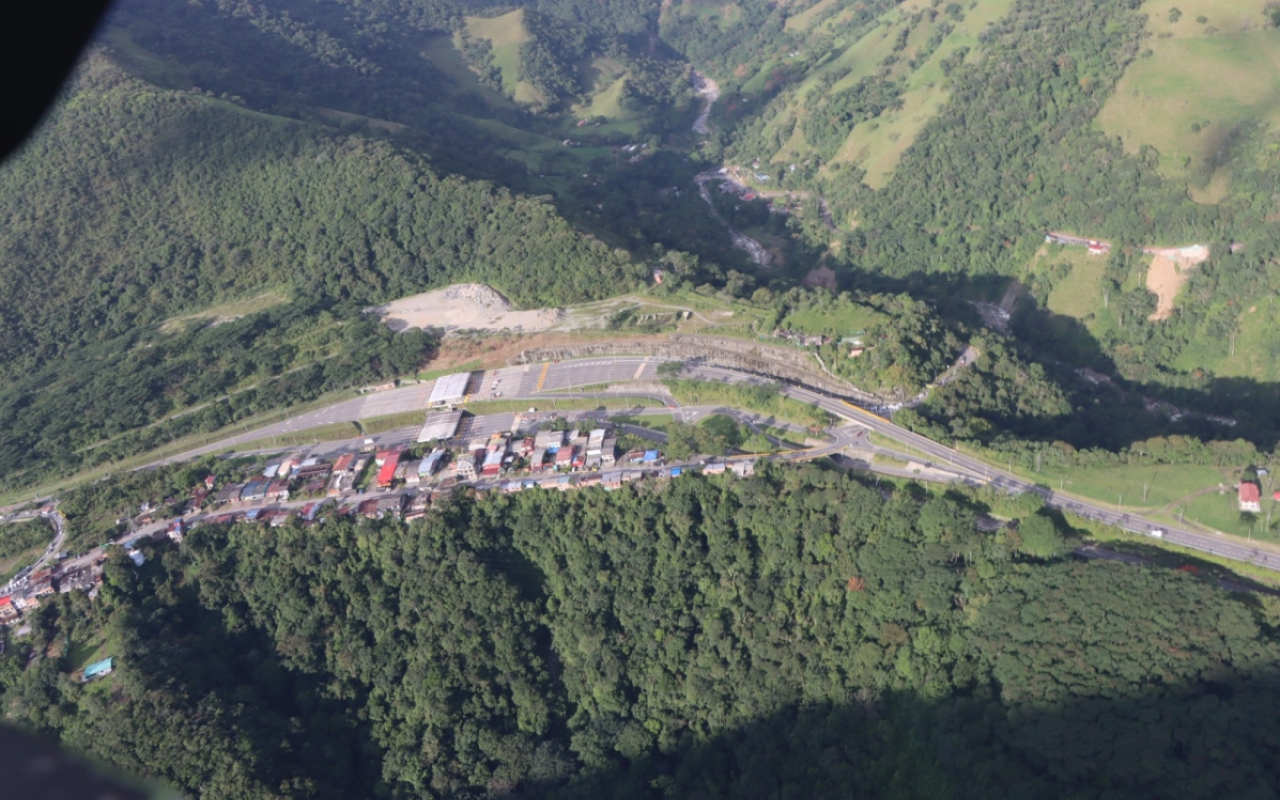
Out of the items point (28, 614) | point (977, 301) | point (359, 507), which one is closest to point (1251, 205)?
point (977, 301)

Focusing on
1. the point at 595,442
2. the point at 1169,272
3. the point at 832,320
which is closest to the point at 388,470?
the point at 595,442

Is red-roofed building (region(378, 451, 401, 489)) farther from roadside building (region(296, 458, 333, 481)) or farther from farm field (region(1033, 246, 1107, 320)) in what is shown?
farm field (region(1033, 246, 1107, 320))

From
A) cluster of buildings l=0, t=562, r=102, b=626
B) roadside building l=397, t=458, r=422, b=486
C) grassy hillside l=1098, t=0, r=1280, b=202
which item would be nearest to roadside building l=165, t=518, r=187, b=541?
cluster of buildings l=0, t=562, r=102, b=626

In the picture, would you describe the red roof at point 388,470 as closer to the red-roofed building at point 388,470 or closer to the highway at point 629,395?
the red-roofed building at point 388,470

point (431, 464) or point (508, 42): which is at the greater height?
point (508, 42)

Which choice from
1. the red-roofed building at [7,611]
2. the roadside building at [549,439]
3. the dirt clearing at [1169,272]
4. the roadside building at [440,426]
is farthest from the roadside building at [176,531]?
the dirt clearing at [1169,272]

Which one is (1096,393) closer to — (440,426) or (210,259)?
(440,426)

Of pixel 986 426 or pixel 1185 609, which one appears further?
pixel 986 426

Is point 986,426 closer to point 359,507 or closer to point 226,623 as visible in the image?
point 359,507
